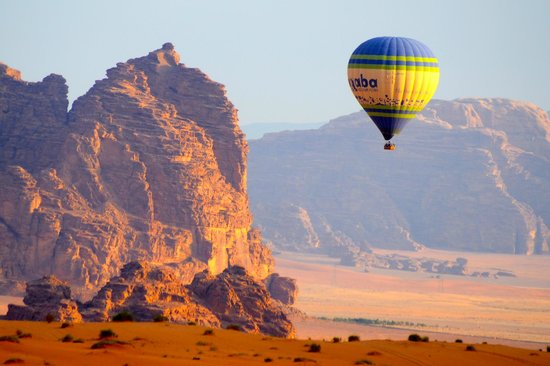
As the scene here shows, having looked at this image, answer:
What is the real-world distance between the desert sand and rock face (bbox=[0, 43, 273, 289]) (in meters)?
12.2

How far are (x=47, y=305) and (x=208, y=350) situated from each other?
25.5 metres

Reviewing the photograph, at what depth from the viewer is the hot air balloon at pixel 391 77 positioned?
74.3 m

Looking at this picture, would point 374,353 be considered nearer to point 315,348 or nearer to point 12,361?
point 315,348

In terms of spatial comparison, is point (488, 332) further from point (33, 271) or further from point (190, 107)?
point (33, 271)

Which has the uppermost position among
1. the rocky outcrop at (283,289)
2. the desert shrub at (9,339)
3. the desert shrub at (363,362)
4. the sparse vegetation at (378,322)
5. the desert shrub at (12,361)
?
the rocky outcrop at (283,289)

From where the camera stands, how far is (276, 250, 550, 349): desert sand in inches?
4400

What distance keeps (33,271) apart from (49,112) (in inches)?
662

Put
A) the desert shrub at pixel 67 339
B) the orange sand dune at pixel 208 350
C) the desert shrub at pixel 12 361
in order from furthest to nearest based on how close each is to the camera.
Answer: the desert shrub at pixel 67 339 → the orange sand dune at pixel 208 350 → the desert shrub at pixel 12 361

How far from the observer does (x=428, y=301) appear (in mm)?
146375

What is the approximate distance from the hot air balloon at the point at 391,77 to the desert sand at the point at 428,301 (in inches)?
833

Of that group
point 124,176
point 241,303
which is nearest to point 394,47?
point 241,303

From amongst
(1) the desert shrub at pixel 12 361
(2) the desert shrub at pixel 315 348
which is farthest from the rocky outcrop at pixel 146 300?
(1) the desert shrub at pixel 12 361

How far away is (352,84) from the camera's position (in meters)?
76.9

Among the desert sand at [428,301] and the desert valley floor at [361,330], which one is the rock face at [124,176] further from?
the desert sand at [428,301]
